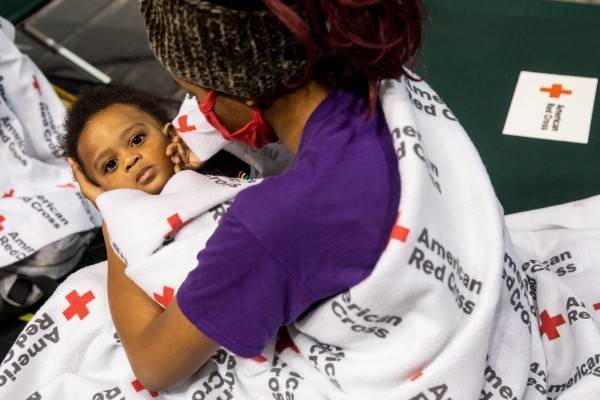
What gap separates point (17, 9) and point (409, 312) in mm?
1885

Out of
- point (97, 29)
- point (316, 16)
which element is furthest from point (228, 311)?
point (97, 29)

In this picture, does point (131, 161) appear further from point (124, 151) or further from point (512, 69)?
point (512, 69)

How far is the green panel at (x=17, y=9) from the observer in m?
2.47

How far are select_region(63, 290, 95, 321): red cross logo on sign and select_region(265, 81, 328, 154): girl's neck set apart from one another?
0.62 meters

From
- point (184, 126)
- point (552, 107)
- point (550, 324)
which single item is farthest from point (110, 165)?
point (552, 107)

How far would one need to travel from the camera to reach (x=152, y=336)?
117cm

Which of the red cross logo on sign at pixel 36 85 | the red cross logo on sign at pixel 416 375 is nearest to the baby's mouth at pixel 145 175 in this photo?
the red cross logo on sign at pixel 416 375

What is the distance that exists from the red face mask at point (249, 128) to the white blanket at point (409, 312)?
163mm

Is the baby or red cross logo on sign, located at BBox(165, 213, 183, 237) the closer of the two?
red cross logo on sign, located at BBox(165, 213, 183, 237)

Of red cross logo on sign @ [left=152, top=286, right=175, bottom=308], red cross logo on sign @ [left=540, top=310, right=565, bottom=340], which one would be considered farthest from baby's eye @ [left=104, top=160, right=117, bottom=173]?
red cross logo on sign @ [left=540, top=310, right=565, bottom=340]

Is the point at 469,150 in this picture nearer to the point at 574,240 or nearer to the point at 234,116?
the point at 234,116

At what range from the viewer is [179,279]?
1.27 metres

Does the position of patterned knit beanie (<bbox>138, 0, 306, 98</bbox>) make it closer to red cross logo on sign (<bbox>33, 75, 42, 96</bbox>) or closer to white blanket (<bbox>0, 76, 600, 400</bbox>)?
white blanket (<bbox>0, 76, 600, 400</bbox>)

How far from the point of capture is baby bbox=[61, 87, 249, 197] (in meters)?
1.53
